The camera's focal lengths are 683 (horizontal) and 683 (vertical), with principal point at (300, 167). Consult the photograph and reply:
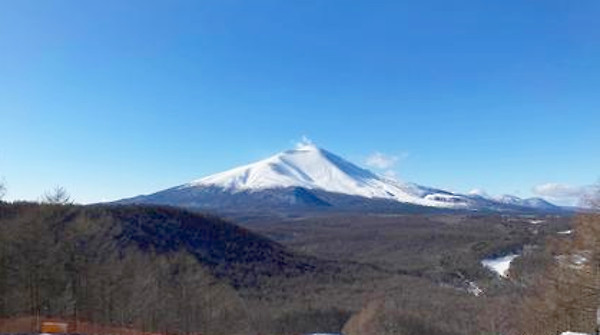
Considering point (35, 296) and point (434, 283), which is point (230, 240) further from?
point (35, 296)

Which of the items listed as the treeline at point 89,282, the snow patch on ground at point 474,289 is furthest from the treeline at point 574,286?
the snow patch on ground at point 474,289

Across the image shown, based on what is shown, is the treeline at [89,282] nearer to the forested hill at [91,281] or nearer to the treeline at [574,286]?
the forested hill at [91,281]

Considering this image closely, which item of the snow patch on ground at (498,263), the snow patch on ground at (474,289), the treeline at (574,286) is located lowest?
the snow patch on ground at (474,289)

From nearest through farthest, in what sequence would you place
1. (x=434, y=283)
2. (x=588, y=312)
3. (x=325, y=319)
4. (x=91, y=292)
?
(x=588, y=312)
(x=91, y=292)
(x=325, y=319)
(x=434, y=283)

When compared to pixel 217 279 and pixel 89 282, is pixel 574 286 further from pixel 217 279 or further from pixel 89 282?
pixel 217 279

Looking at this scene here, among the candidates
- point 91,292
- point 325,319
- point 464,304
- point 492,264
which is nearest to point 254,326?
point 325,319

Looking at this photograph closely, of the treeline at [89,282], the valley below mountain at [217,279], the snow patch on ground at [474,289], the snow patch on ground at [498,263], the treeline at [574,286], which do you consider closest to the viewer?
the treeline at [574,286]

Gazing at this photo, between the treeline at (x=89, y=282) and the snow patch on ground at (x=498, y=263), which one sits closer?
the treeline at (x=89, y=282)

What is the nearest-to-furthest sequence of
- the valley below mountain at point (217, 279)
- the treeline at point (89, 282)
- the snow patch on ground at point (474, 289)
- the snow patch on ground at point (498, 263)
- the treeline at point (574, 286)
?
the treeline at point (574, 286)
the treeline at point (89, 282)
the valley below mountain at point (217, 279)
the snow patch on ground at point (474, 289)
the snow patch on ground at point (498, 263)

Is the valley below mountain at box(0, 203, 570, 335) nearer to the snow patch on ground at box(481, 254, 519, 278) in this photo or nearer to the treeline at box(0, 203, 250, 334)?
the treeline at box(0, 203, 250, 334)
